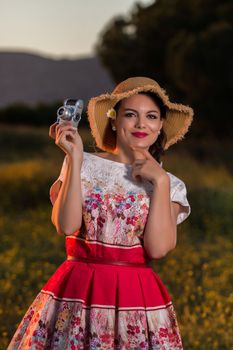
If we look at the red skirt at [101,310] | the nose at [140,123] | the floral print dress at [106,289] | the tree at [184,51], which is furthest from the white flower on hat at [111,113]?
the tree at [184,51]

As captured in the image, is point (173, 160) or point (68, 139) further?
point (173, 160)

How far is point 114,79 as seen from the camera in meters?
33.2

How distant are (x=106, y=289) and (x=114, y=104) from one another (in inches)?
33.7

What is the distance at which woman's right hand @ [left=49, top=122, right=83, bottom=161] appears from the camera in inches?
161

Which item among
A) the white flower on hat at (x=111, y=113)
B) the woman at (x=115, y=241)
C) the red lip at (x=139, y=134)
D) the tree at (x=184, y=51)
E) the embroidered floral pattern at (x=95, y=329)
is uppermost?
the tree at (x=184, y=51)

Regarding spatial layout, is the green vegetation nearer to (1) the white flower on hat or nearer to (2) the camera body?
(1) the white flower on hat

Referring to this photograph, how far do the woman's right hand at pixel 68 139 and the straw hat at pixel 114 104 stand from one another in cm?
35

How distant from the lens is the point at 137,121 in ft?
14.2

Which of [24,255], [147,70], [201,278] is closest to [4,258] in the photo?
[24,255]

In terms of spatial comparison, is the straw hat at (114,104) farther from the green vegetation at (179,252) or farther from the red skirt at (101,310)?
the red skirt at (101,310)

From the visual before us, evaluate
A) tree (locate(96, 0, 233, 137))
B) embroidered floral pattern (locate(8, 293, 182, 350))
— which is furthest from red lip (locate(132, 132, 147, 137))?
tree (locate(96, 0, 233, 137))

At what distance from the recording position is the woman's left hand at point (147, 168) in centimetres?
416

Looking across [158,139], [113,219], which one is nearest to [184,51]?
[158,139]

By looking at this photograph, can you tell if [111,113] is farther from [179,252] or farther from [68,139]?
[179,252]
